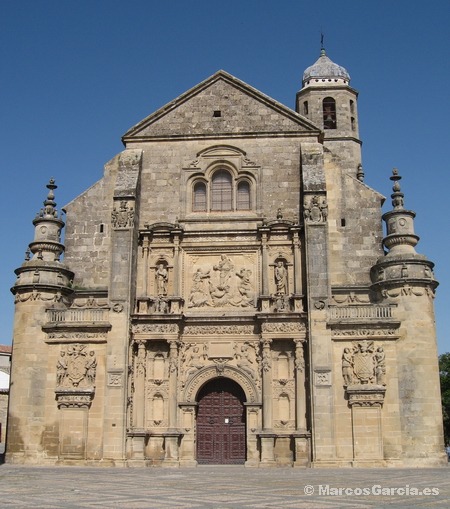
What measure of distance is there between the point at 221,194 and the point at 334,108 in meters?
12.9

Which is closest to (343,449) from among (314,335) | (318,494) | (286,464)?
(286,464)

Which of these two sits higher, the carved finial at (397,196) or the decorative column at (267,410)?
the carved finial at (397,196)

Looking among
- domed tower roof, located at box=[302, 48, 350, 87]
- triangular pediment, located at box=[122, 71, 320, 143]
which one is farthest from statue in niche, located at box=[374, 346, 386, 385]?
domed tower roof, located at box=[302, 48, 350, 87]

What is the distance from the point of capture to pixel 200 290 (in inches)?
1058

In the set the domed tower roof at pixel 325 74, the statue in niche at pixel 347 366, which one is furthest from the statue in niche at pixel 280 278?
the domed tower roof at pixel 325 74

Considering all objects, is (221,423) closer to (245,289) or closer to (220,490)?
(245,289)

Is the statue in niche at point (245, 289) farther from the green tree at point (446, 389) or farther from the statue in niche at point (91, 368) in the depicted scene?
the green tree at point (446, 389)

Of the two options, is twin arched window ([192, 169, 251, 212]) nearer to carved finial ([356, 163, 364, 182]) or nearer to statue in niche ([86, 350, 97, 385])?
statue in niche ([86, 350, 97, 385])

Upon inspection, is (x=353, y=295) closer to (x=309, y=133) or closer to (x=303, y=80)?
(x=309, y=133)

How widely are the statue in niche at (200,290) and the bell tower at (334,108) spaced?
13295mm

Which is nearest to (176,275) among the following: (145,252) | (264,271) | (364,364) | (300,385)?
(145,252)

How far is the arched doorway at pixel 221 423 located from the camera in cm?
2536

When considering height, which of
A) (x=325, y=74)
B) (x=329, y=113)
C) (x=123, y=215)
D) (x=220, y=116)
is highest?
(x=325, y=74)

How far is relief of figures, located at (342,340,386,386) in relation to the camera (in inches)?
952
